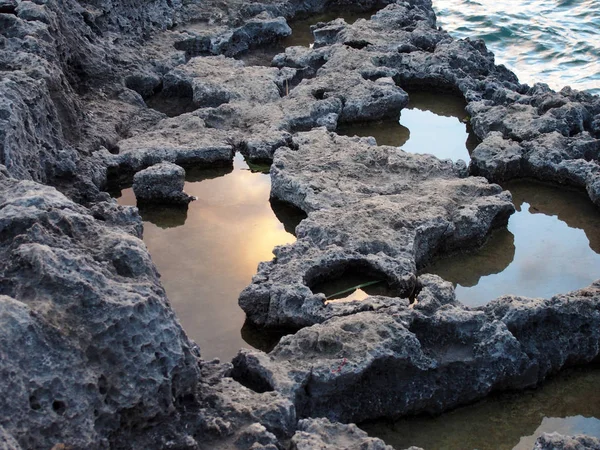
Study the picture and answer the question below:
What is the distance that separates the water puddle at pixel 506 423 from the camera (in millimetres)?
4207

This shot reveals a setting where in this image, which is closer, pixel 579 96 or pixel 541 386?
pixel 541 386

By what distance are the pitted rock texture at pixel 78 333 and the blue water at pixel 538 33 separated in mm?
7714

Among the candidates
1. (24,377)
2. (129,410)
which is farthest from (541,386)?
(24,377)

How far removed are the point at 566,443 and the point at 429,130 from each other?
4.42 m

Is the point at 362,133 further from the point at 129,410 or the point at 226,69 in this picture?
the point at 129,410

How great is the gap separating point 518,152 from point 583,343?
2.42 metres

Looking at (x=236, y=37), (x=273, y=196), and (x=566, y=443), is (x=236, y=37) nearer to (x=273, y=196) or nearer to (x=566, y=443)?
(x=273, y=196)

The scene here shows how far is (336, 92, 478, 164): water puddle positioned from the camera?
727cm

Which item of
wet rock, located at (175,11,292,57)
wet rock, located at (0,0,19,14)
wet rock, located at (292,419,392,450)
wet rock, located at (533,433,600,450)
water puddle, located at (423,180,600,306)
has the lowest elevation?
water puddle, located at (423,180,600,306)

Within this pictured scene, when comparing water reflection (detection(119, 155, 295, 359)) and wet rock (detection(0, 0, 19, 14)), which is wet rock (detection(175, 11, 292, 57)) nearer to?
wet rock (detection(0, 0, 19, 14))

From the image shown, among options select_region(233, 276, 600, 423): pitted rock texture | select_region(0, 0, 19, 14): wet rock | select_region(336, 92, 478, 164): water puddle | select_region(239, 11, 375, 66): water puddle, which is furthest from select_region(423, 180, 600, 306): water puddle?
select_region(0, 0, 19, 14): wet rock

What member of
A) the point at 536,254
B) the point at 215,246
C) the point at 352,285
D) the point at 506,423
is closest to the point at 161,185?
the point at 215,246

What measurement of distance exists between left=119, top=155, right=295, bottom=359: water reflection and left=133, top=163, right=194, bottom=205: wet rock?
0.10m

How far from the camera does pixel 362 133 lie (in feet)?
24.5
